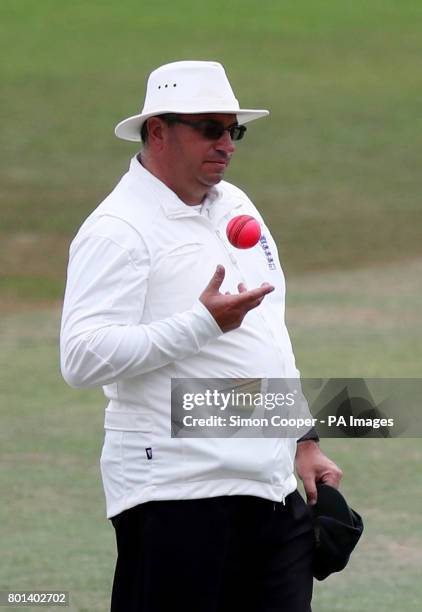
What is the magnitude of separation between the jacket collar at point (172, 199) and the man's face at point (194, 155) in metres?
0.05

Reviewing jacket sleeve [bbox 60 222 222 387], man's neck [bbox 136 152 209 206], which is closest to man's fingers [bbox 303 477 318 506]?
jacket sleeve [bbox 60 222 222 387]

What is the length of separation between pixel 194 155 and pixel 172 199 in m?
0.15

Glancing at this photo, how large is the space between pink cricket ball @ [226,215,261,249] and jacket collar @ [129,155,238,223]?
0.10 m

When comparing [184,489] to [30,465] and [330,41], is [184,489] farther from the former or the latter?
[330,41]

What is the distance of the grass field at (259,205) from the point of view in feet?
23.7

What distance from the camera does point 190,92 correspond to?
3.92m

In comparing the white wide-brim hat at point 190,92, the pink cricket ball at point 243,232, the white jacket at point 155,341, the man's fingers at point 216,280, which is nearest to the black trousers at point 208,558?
the white jacket at point 155,341

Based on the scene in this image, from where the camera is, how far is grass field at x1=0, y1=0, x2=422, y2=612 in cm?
723

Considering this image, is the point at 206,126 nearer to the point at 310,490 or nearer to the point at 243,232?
the point at 243,232

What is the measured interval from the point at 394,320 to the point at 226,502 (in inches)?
385

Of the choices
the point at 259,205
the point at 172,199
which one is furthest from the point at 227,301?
the point at 259,205

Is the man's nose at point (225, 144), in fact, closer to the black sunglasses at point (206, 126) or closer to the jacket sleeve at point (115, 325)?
the black sunglasses at point (206, 126)

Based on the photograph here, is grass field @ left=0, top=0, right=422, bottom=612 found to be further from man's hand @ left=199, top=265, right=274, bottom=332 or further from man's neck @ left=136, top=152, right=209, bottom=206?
man's hand @ left=199, top=265, right=274, bottom=332

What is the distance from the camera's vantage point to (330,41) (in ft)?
105
